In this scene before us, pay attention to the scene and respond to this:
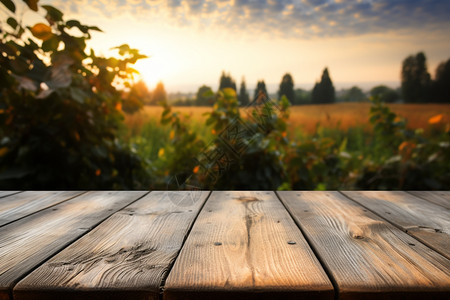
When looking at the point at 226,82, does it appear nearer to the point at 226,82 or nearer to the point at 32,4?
the point at 226,82

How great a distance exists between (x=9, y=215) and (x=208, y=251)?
0.66 metres

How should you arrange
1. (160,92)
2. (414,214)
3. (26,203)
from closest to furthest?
(414,214) < (26,203) < (160,92)

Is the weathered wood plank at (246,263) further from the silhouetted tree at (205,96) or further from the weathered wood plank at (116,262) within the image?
the silhouetted tree at (205,96)

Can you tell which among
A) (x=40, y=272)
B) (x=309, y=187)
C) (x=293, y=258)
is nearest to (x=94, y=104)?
(x=309, y=187)

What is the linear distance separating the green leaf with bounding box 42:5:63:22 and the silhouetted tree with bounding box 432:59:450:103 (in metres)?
4.41

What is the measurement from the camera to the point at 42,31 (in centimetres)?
107

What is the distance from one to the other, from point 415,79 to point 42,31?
4.42 meters

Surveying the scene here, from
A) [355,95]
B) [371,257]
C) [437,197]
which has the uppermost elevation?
[355,95]

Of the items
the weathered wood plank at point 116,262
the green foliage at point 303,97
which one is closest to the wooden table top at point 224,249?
the weathered wood plank at point 116,262

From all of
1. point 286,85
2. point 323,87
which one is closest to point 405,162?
point 323,87

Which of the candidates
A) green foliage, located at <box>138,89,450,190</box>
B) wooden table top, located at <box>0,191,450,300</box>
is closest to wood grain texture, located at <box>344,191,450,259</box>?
wooden table top, located at <box>0,191,450,300</box>
